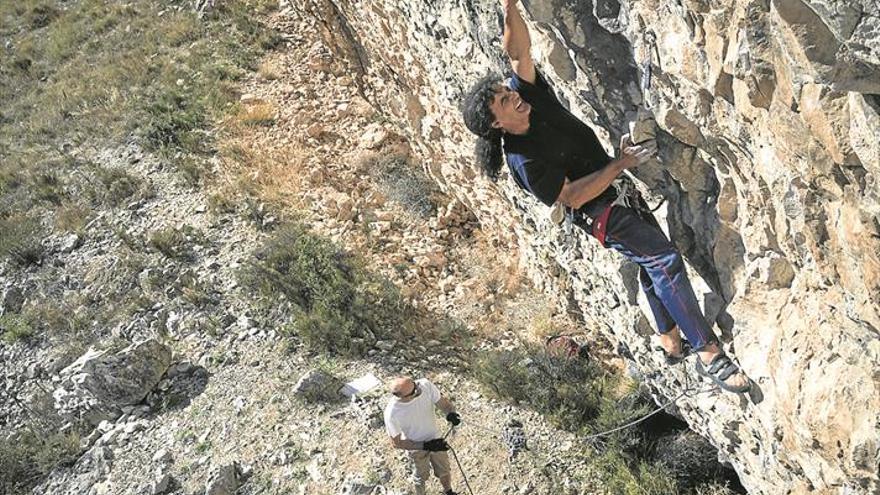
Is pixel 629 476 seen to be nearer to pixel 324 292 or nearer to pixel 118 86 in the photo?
pixel 324 292

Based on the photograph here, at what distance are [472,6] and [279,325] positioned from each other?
13.9 feet

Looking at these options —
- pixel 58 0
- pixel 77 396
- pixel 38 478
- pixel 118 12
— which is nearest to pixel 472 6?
pixel 77 396

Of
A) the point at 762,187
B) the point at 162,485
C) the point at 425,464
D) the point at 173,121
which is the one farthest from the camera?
the point at 173,121

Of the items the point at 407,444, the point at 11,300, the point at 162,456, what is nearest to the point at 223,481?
the point at 162,456

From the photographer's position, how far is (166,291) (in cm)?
875

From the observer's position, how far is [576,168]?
12.8 feet

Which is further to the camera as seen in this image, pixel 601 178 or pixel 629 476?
pixel 629 476

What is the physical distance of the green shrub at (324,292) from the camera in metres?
7.55

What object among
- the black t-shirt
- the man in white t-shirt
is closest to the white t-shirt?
the man in white t-shirt

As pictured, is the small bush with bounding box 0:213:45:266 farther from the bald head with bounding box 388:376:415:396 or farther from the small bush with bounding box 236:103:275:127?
the bald head with bounding box 388:376:415:396

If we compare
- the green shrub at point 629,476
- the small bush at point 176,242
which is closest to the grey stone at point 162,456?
the small bush at point 176,242

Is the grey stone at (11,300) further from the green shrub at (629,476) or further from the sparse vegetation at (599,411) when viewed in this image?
the green shrub at (629,476)

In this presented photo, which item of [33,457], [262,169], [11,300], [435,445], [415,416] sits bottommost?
[33,457]

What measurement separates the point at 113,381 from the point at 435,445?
3.81 meters
